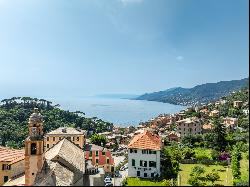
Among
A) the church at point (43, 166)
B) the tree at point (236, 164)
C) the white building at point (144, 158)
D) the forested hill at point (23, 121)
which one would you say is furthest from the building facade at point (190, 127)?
the church at point (43, 166)

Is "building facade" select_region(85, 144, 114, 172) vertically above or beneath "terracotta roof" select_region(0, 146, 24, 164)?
beneath

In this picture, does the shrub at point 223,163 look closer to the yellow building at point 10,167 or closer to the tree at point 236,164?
the tree at point 236,164

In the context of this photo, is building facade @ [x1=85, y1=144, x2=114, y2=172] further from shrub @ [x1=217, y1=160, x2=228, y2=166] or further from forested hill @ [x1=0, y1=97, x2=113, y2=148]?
forested hill @ [x1=0, y1=97, x2=113, y2=148]

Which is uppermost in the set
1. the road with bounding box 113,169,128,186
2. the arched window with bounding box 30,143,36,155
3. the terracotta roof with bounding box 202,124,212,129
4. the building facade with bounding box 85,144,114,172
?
the arched window with bounding box 30,143,36,155

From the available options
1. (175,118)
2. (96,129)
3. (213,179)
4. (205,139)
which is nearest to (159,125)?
(175,118)

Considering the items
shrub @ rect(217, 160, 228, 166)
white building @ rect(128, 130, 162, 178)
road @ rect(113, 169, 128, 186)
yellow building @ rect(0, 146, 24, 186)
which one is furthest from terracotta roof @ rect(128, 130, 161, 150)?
yellow building @ rect(0, 146, 24, 186)

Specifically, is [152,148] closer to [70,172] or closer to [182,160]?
[182,160]
